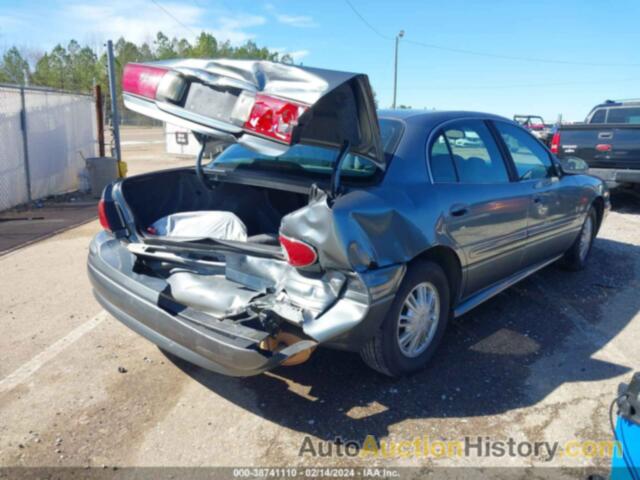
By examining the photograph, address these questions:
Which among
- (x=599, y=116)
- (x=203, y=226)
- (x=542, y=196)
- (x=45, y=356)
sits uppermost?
(x=599, y=116)

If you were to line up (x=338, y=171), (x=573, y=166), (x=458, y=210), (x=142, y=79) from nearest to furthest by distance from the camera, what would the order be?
(x=338, y=171)
(x=142, y=79)
(x=458, y=210)
(x=573, y=166)

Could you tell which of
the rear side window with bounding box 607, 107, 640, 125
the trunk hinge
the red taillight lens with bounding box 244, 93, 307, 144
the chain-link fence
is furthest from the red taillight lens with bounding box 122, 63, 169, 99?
the rear side window with bounding box 607, 107, 640, 125

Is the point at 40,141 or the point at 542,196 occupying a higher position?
the point at 40,141

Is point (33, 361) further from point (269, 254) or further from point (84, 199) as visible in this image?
point (84, 199)

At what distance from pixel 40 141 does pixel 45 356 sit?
7.40m

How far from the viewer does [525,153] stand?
451 centimetres

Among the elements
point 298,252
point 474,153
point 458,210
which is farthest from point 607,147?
point 298,252

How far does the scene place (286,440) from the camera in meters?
2.69

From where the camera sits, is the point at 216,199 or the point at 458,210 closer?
the point at 458,210

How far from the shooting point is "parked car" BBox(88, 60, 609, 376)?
2.56m

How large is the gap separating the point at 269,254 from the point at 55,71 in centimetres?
7181

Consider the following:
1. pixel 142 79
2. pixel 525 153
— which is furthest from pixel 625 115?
pixel 142 79

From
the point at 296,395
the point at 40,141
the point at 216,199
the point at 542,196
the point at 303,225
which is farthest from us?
the point at 40,141

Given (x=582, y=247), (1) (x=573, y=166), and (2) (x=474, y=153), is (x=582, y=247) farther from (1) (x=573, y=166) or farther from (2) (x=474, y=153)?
(2) (x=474, y=153)
